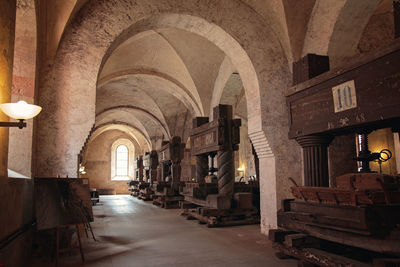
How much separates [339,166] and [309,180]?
2.40 metres

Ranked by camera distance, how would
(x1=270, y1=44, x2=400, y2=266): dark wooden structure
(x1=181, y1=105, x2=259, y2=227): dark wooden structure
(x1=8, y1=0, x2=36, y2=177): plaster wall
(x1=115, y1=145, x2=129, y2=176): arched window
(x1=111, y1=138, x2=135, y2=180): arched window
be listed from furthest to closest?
(x1=115, y1=145, x2=129, y2=176): arched window < (x1=111, y1=138, x2=135, y2=180): arched window < (x1=181, y1=105, x2=259, y2=227): dark wooden structure < (x1=8, y1=0, x2=36, y2=177): plaster wall < (x1=270, y1=44, x2=400, y2=266): dark wooden structure

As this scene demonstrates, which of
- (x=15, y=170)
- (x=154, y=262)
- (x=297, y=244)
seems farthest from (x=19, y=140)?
(x=297, y=244)

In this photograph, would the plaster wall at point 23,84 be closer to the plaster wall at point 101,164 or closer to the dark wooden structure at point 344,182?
the dark wooden structure at point 344,182

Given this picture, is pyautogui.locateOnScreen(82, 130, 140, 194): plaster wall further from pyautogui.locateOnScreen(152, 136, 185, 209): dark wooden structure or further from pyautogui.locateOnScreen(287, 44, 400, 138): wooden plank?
pyautogui.locateOnScreen(287, 44, 400, 138): wooden plank

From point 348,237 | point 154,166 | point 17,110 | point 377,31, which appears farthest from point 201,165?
point 154,166

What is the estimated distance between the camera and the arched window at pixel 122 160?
95.6ft

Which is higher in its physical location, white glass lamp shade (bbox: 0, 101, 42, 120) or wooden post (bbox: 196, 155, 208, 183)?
white glass lamp shade (bbox: 0, 101, 42, 120)

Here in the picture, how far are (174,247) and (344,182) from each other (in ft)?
10.6

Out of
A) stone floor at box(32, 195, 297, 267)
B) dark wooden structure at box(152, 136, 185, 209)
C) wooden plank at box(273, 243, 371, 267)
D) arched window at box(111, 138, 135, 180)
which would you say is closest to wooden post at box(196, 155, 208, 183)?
stone floor at box(32, 195, 297, 267)

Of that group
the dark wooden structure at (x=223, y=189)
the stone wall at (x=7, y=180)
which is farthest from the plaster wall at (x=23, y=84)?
the dark wooden structure at (x=223, y=189)

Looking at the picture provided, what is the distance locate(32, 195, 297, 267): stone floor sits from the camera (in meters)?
4.57

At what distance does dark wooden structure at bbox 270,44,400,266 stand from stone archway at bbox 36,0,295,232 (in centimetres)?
246

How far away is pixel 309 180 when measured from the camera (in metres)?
4.23

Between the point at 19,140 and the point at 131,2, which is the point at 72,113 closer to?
the point at 19,140
